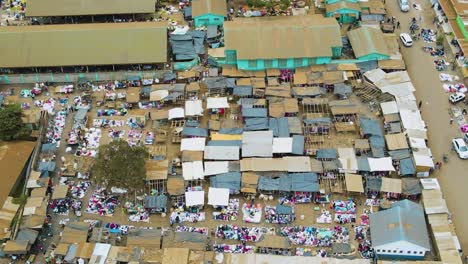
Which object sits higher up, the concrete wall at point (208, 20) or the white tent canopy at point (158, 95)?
the concrete wall at point (208, 20)

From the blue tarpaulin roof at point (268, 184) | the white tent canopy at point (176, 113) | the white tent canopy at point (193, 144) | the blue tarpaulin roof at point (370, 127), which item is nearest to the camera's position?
the blue tarpaulin roof at point (268, 184)

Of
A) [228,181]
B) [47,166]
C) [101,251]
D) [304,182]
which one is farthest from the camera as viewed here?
[47,166]

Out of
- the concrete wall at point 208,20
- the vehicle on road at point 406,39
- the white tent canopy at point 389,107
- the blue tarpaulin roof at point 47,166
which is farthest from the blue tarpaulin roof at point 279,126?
the blue tarpaulin roof at point 47,166

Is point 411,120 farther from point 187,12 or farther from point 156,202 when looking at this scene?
point 187,12

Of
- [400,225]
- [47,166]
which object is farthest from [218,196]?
[47,166]

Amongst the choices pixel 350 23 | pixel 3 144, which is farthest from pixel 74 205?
pixel 350 23

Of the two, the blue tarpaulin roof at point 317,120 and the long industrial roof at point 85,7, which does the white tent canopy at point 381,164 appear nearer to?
the blue tarpaulin roof at point 317,120
